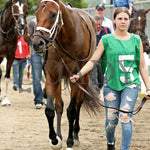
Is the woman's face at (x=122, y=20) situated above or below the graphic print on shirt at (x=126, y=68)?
above

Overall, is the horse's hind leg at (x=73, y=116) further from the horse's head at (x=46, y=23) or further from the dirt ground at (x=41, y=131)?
the horse's head at (x=46, y=23)

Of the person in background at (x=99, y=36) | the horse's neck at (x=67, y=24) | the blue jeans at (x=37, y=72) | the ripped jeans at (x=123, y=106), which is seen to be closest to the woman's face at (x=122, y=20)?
the ripped jeans at (x=123, y=106)

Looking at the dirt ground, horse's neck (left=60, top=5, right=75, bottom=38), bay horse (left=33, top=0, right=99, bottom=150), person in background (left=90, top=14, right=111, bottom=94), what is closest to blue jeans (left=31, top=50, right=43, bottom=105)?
the dirt ground

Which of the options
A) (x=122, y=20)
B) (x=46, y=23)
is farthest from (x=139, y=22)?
(x=122, y=20)

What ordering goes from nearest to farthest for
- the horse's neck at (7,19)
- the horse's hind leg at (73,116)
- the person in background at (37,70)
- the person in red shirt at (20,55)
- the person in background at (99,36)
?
1. the horse's hind leg at (73,116)
2. the person in background at (99,36)
3. the person in background at (37,70)
4. the horse's neck at (7,19)
5. the person in red shirt at (20,55)

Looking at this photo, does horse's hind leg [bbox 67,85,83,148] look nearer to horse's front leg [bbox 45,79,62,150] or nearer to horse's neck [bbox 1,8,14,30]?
horse's front leg [bbox 45,79,62,150]

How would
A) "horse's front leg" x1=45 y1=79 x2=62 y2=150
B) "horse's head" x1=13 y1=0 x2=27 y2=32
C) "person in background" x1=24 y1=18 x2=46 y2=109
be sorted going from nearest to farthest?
"horse's front leg" x1=45 y1=79 x2=62 y2=150 → "person in background" x1=24 y1=18 x2=46 y2=109 → "horse's head" x1=13 y1=0 x2=27 y2=32

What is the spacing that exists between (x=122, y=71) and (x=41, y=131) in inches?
109

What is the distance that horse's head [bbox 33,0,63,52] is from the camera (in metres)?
5.14

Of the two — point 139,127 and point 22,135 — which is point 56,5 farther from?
point 139,127

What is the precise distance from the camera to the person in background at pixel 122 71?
15.4 feet

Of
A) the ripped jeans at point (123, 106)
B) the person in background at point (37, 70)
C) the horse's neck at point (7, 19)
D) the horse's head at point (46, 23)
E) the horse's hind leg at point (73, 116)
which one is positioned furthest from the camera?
the horse's neck at point (7, 19)

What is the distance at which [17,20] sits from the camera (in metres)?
10.3

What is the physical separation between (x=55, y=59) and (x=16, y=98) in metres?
6.18
